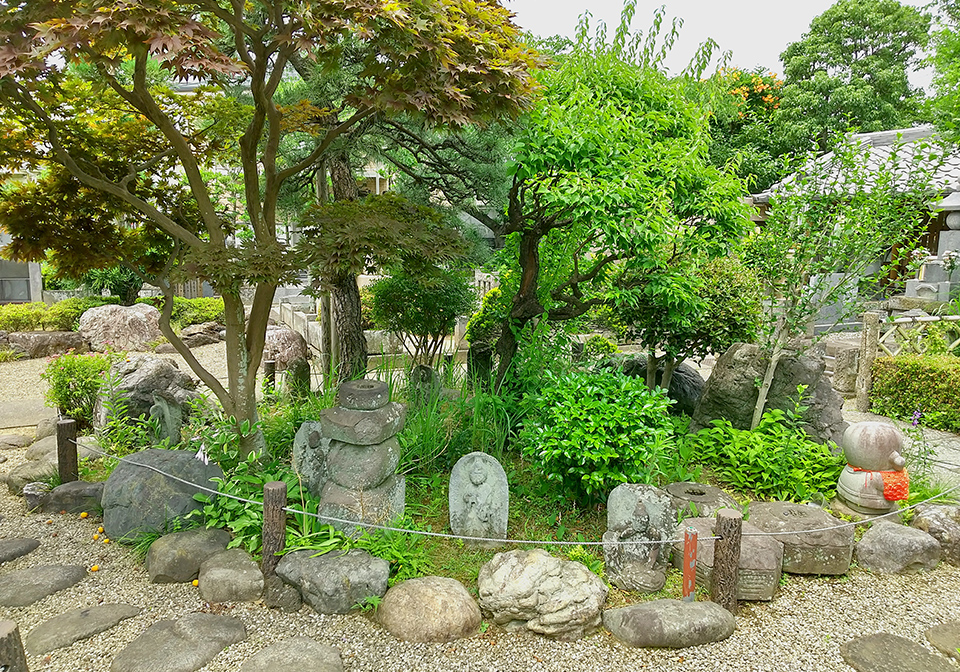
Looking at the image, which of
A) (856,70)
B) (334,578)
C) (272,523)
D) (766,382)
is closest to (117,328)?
(272,523)

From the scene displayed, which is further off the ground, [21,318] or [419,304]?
[419,304]

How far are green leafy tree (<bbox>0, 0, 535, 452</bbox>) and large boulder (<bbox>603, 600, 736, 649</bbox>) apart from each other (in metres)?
3.35

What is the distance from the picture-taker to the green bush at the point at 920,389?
26.0 ft

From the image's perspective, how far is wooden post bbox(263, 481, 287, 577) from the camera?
4.10 meters

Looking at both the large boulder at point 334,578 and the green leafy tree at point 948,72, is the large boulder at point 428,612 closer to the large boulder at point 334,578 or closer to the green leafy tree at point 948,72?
the large boulder at point 334,578

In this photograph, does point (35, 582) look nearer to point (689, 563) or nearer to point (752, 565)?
point (689, 563)

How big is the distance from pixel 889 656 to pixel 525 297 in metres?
4.05

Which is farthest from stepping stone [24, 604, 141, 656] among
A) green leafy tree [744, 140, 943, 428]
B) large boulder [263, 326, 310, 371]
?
large boulder [263, 326, 310, 371]

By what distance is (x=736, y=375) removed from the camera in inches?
245

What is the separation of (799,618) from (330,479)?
336cm

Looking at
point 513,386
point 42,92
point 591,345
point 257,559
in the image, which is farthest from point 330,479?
point 591,345

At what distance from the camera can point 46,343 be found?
1206 centimetres

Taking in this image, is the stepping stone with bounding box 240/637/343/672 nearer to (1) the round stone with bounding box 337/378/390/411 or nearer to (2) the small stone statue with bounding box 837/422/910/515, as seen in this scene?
(1) the round stone with bounding box 337/378/390/411

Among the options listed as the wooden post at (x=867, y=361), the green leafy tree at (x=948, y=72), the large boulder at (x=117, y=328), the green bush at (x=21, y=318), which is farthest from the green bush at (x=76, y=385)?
the green leafy tree at (x=948, y=72)
